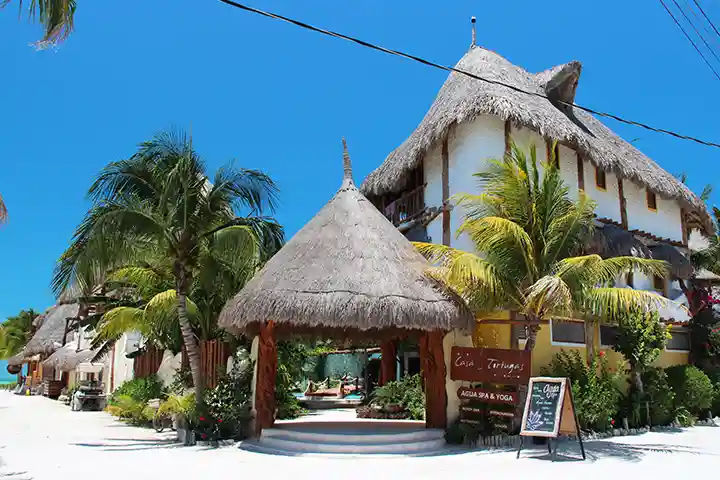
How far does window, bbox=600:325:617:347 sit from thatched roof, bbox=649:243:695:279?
3.50 metres

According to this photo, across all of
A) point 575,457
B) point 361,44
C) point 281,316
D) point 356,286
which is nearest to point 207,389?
point 281,316

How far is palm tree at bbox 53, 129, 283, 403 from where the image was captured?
11883mm

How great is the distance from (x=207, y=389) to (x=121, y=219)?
12.3 ft

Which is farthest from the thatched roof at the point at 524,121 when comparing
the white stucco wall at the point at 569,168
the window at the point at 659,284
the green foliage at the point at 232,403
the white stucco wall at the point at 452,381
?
the green foliage at the point at 232,403

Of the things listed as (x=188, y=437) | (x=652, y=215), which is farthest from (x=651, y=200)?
(x=188, y=437)

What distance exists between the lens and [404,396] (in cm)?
1590

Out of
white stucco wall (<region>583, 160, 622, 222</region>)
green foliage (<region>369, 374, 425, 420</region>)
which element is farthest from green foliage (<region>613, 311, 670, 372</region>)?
green foliage (<region>369, 374, 425, 420</region>)

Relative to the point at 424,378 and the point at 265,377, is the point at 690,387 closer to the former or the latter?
the point at 424,378

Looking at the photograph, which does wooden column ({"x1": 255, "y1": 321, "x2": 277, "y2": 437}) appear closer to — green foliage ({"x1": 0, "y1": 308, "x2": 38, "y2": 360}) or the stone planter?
the stone planter

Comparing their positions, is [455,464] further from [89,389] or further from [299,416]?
[89,389]

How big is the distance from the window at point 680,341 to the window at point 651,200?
3.61 meters

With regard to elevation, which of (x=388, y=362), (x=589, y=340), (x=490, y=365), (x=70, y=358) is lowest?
(x=70, y=358)

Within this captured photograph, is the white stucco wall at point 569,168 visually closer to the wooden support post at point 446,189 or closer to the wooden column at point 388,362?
the wooden support post at point 446,189

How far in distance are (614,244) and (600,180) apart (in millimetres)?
2098
